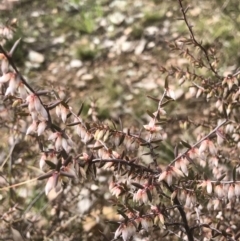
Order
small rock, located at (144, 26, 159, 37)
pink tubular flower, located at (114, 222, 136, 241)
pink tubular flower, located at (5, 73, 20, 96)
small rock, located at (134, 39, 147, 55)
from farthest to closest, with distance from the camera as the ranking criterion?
small rock, located at (144, 26, 159, 37)
small rock, located at (134, 39, 147, 55)
pink tubular flower, located at (114, 222, 136, 241)
pink tubular flower, located at (5, 73, 20, 96)

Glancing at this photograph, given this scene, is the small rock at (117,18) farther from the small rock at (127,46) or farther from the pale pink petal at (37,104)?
the pale pink petal at (37,104)

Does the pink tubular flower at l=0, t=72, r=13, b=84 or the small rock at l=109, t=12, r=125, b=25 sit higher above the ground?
the pink tubular flower at l=0, t=72, r=13, b=84

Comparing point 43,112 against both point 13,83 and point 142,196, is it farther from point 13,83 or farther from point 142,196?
point 142,196

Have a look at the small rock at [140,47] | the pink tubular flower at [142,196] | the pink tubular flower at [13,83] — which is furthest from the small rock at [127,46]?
the pink tubular flower at [13,83]

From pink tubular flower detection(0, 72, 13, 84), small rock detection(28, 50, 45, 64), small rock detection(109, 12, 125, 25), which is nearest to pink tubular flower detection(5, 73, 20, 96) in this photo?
pink tubular flower detection(0, 72, 13, 84)

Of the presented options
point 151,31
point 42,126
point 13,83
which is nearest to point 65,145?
point 42,126

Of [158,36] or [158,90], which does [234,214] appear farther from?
[158,36]

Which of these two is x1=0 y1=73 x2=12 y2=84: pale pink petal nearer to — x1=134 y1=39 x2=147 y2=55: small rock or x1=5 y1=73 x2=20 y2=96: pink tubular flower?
x1=5 y1=73 x2=20 y2=96: pink tubular flower

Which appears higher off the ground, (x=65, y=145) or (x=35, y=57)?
(x=65, y=145)
